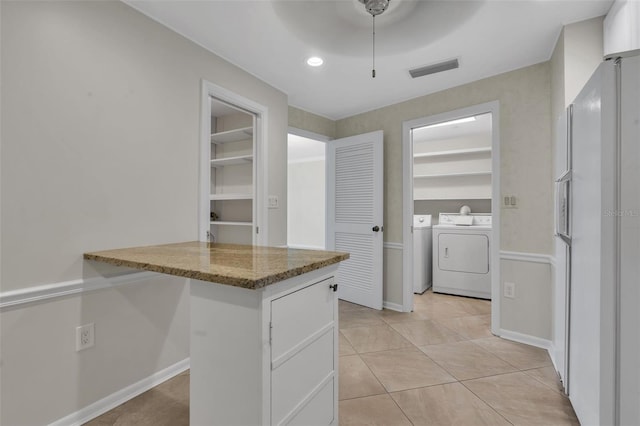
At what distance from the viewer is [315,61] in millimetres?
2449

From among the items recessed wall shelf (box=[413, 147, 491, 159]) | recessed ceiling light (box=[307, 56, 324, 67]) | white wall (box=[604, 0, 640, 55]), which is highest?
recessed ceiling light (box=[307, 56, 324, 67])

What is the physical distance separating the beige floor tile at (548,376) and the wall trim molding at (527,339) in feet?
1.04

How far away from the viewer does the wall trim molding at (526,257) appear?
7.94 feet

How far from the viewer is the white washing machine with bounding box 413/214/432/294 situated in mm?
4094

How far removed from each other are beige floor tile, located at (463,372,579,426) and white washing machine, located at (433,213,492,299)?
75.1 inches

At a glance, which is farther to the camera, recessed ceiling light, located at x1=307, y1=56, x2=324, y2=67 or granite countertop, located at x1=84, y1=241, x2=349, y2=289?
recessed ceiling light, located at x1=307, y1=56, x2=324, y2=67

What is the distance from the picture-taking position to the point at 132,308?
5.99ft

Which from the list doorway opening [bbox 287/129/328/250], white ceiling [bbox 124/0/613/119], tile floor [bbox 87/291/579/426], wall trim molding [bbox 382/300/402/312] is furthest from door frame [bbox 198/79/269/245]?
doorway opening [bbox 287/129/328/250]

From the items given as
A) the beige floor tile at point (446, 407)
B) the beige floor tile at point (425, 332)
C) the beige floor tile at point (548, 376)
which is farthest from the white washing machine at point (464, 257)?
the beige floor tile at point (446, 407)

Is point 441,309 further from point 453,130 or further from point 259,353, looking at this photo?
point 259,353

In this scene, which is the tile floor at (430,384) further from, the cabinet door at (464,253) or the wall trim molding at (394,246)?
the cabinet door at (464,253)

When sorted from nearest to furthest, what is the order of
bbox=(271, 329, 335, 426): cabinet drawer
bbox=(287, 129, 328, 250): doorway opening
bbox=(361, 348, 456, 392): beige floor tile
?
bbox=(271, 329, 335, 426): cabinet drawer, bbox=(361, 348, 456, 392): beige floor tile, bbox=(287, 129, 328, 250): doorway opening

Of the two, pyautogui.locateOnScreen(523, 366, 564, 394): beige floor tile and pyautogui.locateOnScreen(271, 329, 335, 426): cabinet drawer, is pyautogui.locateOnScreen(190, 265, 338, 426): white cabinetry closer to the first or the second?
pyautogui.locateOnScreen(271, 329, 335, 426): cabinet drawer

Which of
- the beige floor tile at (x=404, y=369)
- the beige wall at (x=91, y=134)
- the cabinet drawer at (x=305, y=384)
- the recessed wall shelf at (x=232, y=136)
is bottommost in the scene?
the beige floor tile at (x=404, y=369)
